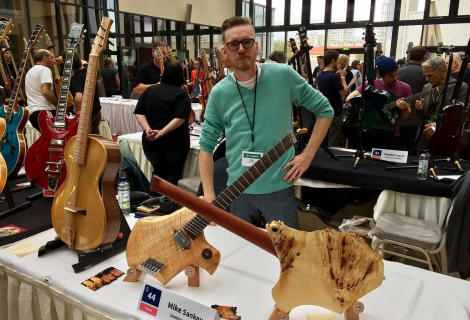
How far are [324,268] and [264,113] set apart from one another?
31.5 inches

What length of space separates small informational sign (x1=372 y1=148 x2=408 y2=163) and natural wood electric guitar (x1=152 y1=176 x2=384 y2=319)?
6.64 ft

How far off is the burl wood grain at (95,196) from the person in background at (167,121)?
1.67 m

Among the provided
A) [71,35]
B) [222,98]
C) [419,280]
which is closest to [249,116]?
[222,98]

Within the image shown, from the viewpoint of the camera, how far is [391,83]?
10.1 feet

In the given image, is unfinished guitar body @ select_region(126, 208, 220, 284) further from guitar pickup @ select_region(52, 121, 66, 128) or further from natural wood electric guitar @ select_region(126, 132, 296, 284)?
guitar pickup @ select_region(52, 121, 66, 128)

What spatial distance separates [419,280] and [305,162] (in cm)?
62

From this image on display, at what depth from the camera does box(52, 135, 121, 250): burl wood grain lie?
1287mm

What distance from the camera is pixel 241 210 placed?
1684 mm

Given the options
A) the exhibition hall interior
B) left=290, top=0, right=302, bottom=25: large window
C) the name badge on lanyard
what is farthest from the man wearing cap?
left=290, top=0, right=302, bottom=25: large window

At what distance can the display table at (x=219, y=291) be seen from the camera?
1008 mm

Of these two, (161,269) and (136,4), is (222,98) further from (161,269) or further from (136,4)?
(136,4)

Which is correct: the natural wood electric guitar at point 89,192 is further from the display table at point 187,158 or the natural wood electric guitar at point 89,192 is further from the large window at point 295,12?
the large window at point 295,12

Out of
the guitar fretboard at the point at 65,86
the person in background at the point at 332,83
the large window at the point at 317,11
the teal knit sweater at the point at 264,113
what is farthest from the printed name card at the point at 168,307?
the large window at the point at 317,11

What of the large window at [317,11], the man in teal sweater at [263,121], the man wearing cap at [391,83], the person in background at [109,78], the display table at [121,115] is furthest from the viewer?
the large window at [317,11]
